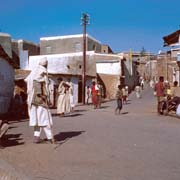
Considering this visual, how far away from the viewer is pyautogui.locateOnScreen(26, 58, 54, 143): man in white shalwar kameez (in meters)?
10.3

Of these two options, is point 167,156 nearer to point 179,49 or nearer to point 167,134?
point 167,134

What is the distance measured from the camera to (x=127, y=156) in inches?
340

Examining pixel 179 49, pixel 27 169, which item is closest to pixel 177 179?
pixel 27 169

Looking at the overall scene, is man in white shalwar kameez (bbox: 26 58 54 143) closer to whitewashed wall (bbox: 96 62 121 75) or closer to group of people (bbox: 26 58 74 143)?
group of people (bbox: 26 58 74 143)

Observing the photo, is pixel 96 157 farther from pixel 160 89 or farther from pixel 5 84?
pixel 5 84

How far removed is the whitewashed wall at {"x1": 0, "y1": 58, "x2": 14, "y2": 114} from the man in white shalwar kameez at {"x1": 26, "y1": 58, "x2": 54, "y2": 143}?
44.2 feet

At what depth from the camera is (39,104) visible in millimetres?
10391

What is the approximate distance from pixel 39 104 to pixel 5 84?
1497 centimetres

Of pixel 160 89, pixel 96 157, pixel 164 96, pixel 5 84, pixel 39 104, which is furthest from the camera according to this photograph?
pixel 5 84

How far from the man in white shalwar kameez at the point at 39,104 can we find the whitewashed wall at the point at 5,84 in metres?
13.5

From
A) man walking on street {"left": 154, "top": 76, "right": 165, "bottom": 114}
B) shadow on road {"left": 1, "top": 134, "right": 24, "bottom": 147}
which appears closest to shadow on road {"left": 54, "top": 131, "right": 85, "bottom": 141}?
shadow on road {"left": 1, "top": 134, "right": 24, "bottom": 147}

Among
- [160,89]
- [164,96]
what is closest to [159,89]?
[160,89]

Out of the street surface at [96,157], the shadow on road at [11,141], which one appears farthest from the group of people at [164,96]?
the shadow on road at [11,141]

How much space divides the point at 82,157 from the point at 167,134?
5046 mm
